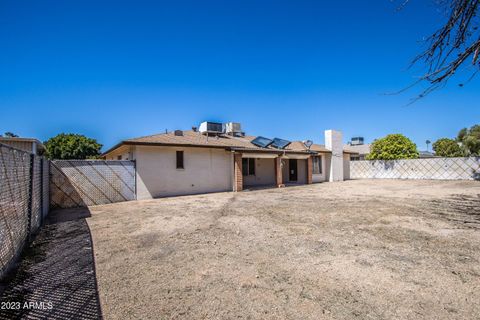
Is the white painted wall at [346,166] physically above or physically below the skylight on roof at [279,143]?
below

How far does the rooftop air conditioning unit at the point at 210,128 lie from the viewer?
16906 millimetres

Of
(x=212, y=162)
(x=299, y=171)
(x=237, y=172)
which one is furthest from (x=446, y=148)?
(x=212, y=162)

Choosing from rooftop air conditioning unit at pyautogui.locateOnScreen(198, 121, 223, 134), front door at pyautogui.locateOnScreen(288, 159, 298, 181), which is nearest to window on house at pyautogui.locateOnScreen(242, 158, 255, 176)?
rooftop air conditioning unit at pyautogui.locateOnScreen(198, 121, 223, 134)

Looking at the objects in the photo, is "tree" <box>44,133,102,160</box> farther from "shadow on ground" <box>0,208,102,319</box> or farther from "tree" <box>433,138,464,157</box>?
"tree" <box>433,138,464,157</box>

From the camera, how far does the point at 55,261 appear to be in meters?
3.86

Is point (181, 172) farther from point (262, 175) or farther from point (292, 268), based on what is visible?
point (292, 268)

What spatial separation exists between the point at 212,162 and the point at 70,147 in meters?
25.9

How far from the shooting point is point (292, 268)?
11.4ft

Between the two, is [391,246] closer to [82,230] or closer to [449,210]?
[449,210]

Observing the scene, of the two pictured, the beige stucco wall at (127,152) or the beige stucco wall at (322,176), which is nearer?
the beige stucco wall at (127,152)

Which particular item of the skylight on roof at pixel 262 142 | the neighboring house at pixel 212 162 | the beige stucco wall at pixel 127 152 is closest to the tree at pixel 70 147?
the neighboring house at pixel 212 162

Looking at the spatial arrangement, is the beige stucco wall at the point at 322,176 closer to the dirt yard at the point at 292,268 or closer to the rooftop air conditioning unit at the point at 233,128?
the rooftop air conditioning unit at the point at 233,128

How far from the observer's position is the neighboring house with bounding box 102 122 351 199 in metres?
11.8

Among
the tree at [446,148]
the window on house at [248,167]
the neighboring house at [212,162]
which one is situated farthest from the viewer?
the tree at [446,148]
